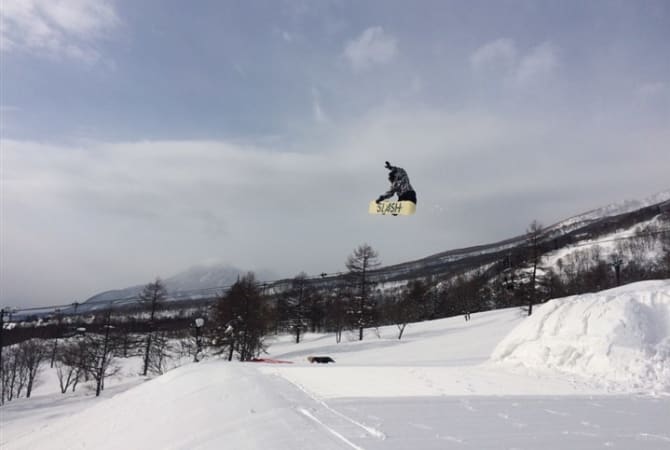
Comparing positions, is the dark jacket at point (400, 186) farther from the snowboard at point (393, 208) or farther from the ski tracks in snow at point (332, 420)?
the ski tracks in snow at point (332, 420)

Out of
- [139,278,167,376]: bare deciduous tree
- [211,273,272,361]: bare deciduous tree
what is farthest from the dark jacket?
[139,278,167,376]: bare deciduous tree

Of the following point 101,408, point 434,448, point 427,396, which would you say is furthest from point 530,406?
point 101,408

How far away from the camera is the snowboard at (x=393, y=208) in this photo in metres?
10.6

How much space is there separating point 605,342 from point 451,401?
6627mm

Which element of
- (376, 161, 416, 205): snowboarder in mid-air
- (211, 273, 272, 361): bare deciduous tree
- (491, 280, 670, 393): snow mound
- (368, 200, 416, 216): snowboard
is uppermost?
(376, 161, 416, 205): snowboarder in mid-air

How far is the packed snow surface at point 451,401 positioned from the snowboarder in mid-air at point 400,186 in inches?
199

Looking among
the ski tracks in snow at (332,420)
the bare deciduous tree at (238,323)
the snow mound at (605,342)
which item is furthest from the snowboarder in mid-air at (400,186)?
the bare deciduous tree at (238,323)

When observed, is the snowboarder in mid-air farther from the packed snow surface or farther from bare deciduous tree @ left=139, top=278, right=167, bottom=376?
bare deciduous tree @ left=139, top=278, right=167, bottom=376

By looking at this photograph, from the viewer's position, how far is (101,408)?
15539mm

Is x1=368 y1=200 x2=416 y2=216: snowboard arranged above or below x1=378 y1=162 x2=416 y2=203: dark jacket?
below

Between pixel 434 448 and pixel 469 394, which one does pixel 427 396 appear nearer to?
pixel 469 394

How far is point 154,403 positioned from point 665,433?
13.0 metres

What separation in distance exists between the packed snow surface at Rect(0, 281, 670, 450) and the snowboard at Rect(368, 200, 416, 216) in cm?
468

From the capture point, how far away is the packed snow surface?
6.83 m
